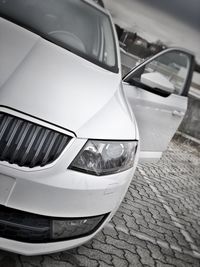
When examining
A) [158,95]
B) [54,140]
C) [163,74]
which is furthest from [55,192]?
[163,74]

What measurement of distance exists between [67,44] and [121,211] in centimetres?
177

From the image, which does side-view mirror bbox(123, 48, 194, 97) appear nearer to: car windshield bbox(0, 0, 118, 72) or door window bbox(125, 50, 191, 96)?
door window bbox(125, 50, 191, 96)

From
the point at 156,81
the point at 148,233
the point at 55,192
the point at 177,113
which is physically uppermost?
the point at 156,81

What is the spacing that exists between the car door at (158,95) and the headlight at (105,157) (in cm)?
111

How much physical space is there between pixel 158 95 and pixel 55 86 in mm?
1695

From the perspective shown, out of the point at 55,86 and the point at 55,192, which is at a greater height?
the point at 55,86

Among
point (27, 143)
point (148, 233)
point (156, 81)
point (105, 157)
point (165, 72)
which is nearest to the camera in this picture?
point (27, 143)

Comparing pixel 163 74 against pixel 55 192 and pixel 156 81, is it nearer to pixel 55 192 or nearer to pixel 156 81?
pixel 156 81

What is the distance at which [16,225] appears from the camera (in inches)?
71.3

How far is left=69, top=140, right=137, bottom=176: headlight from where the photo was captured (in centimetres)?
192

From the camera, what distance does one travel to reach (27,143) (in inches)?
69.9

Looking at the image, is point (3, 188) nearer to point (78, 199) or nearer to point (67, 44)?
point (78, 199)

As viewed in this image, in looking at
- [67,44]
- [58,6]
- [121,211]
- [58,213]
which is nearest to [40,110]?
[58,213]

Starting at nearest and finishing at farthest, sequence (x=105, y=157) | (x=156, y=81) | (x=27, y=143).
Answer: (x=27, y=143) → (x=105, y=157) → (x=156, y=81)
